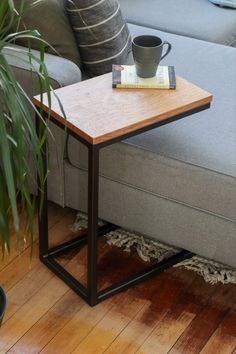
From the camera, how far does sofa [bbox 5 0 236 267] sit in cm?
186

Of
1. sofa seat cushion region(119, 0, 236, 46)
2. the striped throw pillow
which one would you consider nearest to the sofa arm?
the striped throw pillow

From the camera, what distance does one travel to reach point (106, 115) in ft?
5.63

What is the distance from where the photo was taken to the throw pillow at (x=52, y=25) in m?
2.04

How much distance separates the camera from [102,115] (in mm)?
1717

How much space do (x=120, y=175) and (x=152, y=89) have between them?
0.29 meters

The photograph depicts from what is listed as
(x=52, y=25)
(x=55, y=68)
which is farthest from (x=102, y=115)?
(x=52, y=25)

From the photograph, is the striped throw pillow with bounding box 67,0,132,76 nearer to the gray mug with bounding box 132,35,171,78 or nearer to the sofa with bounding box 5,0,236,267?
the sofa with bounding box 5,0,236,267

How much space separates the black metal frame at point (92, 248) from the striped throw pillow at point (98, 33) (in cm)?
43

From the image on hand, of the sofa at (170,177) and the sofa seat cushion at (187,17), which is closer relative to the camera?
the sofa at (170,177)

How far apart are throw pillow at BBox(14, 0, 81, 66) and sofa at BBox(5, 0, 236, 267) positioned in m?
0.08

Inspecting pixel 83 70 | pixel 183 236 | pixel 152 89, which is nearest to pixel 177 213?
pixel 183 236

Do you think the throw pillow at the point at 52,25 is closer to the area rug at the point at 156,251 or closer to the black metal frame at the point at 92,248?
the black metal frame at the point at 92,248

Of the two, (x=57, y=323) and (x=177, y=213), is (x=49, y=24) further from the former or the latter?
(x=57, y=323)

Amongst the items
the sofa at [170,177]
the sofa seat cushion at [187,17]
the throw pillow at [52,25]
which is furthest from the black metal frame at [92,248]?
the sofa seat cushion at [187,17]
